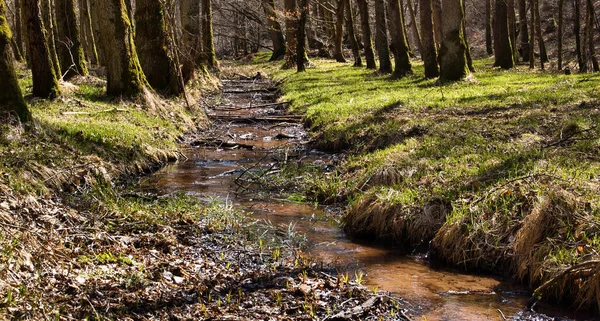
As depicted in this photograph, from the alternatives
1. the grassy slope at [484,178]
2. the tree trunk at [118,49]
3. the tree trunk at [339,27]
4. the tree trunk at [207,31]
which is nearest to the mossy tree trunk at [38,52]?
the tree trunk at [118,49]

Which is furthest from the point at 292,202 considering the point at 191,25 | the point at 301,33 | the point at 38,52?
the point at 301,33

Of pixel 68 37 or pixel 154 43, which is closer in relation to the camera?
pixel 154 43

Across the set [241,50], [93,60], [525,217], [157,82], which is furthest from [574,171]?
[241,50]

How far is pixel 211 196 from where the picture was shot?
9.59 metres

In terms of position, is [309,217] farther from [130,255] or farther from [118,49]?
[118,49]

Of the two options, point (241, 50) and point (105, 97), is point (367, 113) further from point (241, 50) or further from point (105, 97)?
point (241, 50)

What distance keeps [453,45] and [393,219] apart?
12.5 m

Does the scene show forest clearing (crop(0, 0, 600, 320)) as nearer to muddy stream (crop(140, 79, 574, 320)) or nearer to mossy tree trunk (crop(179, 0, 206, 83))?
muddy stream (crop(140, 79, 574, 320))

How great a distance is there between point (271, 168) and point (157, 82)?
27.9 feet

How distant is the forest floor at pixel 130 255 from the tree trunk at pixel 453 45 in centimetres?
1230

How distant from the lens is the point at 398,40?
75.5 ft

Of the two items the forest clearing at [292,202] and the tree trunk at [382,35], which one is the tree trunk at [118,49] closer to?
the forest clearing at [292,202]

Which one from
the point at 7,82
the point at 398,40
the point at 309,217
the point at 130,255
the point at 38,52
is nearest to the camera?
the point at 130,255

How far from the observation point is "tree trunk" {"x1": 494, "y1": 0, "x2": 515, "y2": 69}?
25.0m
